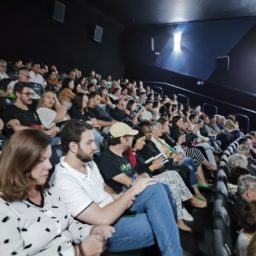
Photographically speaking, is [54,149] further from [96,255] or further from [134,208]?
[96,255]

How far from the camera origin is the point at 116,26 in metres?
8.73

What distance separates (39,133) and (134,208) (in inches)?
27.5

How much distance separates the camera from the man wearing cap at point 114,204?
1.37 metres

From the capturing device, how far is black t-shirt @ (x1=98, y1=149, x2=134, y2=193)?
6.38 feet

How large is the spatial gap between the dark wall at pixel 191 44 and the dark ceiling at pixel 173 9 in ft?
0.87

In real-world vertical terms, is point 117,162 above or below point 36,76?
below

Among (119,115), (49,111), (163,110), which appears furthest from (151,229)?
(163,110)

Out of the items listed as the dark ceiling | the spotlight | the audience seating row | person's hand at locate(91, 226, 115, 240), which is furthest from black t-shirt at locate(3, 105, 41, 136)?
the spotlight

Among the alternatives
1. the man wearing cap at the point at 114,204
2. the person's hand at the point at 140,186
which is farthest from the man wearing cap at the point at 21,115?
the person's hand at the point at 140,186

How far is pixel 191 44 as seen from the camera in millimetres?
8648

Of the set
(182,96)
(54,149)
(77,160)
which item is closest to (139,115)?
(54,149)

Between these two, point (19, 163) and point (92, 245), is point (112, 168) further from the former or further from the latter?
point (19, 163)

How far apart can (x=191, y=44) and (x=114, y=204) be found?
26.0 feet

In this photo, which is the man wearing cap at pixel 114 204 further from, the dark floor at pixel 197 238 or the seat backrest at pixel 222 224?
the seat backrest at pixel 222 224
